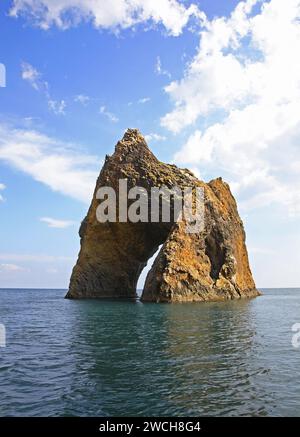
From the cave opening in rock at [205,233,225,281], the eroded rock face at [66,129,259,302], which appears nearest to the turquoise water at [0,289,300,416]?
the eroded rock face at [66,129,259,302]

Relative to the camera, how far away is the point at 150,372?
43.6 ft

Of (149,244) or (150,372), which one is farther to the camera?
(149,244)

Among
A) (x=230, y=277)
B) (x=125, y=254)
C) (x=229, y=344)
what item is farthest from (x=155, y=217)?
(x=229, y=344)

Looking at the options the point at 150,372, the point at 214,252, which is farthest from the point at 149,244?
the point at 150,372

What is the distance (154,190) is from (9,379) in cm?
→ 4371

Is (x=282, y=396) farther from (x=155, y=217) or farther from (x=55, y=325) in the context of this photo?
(x=155, y=217)

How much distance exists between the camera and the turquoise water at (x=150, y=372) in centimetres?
988

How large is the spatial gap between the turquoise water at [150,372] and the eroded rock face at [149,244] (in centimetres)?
2623

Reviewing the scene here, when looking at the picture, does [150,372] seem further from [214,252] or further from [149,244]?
[149,244]

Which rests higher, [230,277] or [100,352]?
[230,277]

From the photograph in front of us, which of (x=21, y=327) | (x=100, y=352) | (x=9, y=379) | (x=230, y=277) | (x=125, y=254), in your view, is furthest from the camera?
(x=125, y=254)

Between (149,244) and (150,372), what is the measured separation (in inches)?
1942

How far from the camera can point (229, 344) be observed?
18.8 metres

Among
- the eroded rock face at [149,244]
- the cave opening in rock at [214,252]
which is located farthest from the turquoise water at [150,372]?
the cave opening in rock at [214,252]
